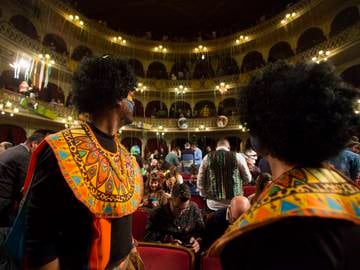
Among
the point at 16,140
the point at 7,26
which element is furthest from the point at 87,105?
the point at 16,140

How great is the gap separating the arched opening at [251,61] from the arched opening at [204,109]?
13.3ft

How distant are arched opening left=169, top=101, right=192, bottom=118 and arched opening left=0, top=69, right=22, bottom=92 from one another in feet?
37.6

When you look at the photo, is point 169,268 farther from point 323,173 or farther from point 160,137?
point 160,137

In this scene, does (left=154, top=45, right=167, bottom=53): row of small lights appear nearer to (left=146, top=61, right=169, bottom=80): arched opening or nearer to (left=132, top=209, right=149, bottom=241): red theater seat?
(left=146, top=61, right=169, bottom=80): arched opening

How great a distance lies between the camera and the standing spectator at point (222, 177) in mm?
3328

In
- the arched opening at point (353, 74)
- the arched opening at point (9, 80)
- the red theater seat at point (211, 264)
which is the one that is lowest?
the red theater seat at point (211, 264)

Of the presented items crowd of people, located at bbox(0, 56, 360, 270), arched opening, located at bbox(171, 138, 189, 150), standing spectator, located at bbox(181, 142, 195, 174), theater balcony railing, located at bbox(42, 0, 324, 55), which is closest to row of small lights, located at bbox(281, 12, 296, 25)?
theater balcony railing, located at bbox(42, 0, 324, 55)

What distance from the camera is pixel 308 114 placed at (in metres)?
0.84

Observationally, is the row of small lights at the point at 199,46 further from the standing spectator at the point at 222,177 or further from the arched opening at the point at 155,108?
the standing spectator at the point at 222,177

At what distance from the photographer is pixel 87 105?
4.59 ft

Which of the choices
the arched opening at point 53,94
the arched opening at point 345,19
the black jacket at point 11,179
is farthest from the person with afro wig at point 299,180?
the arched opening at point 53,94

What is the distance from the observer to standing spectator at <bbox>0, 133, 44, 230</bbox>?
2.53 meters

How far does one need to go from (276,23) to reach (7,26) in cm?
1535

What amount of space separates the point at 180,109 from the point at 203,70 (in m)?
3.87
